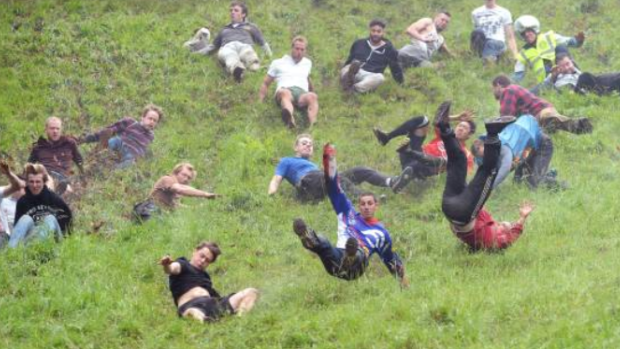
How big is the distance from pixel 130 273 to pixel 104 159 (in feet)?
15.1

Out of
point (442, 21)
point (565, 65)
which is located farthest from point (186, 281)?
point (442, 21)

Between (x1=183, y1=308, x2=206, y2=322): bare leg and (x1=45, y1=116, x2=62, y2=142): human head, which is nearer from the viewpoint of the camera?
(x1=183, y1=308, x2=206, y2=322): bare leg

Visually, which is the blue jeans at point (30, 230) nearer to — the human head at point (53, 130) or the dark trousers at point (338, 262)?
the human head at point (53, 130)

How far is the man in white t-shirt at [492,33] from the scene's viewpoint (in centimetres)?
2162

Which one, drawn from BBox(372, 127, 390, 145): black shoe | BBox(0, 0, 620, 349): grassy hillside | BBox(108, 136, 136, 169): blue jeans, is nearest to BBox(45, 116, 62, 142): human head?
BBox(0, 0, 620, 349): grassy hillside

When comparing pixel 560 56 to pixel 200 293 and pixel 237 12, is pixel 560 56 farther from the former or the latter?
pixel 200 293

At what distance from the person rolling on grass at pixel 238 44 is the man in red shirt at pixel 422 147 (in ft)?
14.8

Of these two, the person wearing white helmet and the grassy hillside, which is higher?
the grassy hillside

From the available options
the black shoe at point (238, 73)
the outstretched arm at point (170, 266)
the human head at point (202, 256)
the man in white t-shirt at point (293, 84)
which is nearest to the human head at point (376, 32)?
the man in white t-shirt at point (293, 84)

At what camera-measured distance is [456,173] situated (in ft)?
42.1

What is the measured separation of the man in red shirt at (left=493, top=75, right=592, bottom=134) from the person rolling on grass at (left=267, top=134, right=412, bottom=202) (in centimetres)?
234

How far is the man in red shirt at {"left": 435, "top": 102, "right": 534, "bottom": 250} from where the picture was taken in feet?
41.5

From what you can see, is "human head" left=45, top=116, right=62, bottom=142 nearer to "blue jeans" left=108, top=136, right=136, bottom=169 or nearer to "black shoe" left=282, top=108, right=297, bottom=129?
"blue jeans" left=108, top=136, right=136, bottom=169

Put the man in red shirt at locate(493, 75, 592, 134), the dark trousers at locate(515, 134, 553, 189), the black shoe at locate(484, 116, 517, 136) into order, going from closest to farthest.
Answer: the black shoe at locate(484, 116, 517, 136) → the dark trousers at locate(515, 134, 553, 189) → the man in red shirt at locate(493, 75, 592, 134)
